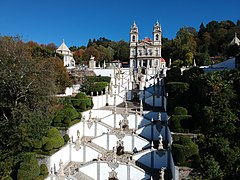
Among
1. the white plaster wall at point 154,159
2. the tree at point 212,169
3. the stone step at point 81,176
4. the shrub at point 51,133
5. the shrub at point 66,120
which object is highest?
the shrub at point 66,120

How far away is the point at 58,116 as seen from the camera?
20.2 m

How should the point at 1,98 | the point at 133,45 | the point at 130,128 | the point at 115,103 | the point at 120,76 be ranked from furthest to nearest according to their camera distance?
the point at 133,45 < the point at 120,76 < the point at 115,103 < the point at 130,128 < the point at 1,98

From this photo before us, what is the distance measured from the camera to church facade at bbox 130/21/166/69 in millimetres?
52469

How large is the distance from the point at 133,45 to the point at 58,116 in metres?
37.6

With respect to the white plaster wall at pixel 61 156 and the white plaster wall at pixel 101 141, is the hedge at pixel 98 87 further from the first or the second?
the white plaster wall at pixel 61 156

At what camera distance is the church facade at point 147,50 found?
5247 cm

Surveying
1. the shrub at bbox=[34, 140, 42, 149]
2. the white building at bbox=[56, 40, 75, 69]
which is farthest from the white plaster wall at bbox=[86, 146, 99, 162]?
the white building at bbox=[56, 40, 75, 69]

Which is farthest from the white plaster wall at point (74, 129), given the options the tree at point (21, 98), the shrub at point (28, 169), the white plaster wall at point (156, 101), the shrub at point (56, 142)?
the white plaster wall at point (156, 101)

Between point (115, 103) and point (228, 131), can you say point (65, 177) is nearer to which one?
point (228, 131)

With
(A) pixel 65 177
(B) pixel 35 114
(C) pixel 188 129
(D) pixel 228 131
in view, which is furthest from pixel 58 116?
(D) pixel 228 131

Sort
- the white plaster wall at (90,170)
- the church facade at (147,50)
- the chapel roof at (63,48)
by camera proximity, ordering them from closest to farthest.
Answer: the white plaster wall at (90,170)
the chapel roof at (63,48)
the church facade at (147,50)

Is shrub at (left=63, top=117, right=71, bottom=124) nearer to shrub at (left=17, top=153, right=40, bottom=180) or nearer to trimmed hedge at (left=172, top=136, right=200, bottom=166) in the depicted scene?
shrub at (left=17, top=153, right=40, bottom=180)

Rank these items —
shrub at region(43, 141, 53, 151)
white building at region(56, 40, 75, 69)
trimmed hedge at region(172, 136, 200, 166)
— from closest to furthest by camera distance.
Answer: trimmed hedge at region(172, 136, 200, 166) < shrub at region(43, 141, 53, 151) < white building at region(56, 40, 75, 69)

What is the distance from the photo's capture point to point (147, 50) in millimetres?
53031
